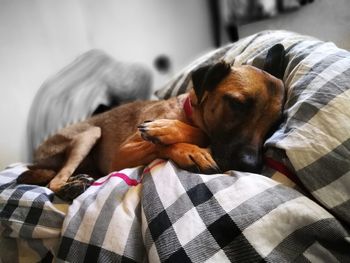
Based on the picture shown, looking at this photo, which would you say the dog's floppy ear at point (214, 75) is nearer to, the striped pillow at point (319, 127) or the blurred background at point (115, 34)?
the striped pillow at point (319, 127)

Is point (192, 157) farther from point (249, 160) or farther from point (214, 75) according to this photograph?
point (214, 75)

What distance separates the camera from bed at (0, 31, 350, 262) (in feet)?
2.25

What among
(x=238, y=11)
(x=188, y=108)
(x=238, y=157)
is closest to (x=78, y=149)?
(x=188, y=108)

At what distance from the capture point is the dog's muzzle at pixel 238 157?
2.76 ft

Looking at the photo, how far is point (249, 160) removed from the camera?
0.85 metres

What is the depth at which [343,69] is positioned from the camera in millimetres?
832

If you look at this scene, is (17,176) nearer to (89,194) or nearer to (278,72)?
(89,194)

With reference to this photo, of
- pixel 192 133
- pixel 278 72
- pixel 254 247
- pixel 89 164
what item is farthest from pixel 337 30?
pixel 89 164

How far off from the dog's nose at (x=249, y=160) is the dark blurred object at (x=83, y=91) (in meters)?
1.00

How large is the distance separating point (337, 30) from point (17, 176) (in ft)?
4.34

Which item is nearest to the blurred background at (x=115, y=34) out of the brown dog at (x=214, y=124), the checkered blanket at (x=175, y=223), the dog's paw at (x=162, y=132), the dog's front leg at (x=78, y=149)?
the dog's front leg at (x=78, y=149)

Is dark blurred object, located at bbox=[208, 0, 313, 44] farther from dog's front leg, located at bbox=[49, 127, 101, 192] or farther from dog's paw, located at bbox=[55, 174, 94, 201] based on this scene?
dog's paw, located at bbox=[55, 174, 94, 201]

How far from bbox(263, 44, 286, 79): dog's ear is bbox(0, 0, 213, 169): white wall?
2.25ft

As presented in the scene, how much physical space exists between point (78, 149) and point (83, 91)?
0.42m
